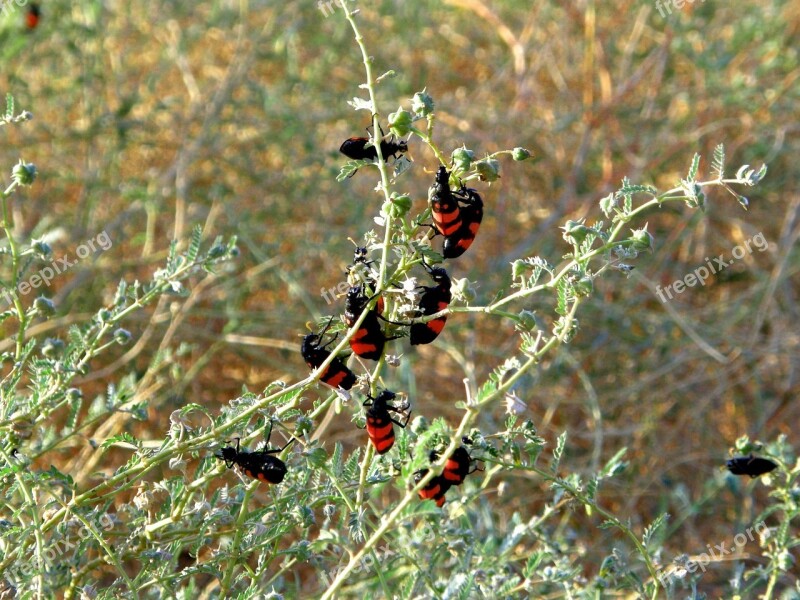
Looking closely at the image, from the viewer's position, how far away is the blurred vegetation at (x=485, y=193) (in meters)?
3.25

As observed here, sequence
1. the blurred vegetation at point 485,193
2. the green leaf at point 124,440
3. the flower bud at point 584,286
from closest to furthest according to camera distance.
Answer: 1. the flower bud at point 584,286
2. the green leaf at point 124,440
3. the blurred vegetation at point 485,193

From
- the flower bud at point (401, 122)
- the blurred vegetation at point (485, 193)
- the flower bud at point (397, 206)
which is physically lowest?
the flower bud at point (397, 206)

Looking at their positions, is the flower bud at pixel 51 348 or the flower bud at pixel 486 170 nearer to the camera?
the flower bud at pixel 486 170

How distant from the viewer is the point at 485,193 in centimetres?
387

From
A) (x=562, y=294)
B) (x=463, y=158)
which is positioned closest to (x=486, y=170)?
(x=463, y=158)

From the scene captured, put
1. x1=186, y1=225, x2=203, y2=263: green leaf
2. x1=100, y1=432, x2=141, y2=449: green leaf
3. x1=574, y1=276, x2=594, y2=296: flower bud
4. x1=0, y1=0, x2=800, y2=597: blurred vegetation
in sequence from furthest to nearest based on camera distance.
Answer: x1=0, y1=0, x2=800, y2=597: blurred vegetation → x1=186, y1=225, x2=203, y2=263: green leaf → x1=100, y1=432, x2=141, y2=449: green leaf → x1=574, y1=276, x2=594, y2=296: flower bud

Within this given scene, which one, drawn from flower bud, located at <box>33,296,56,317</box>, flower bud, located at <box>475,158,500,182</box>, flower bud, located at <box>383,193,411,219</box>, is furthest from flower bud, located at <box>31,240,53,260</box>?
flower bud, located at <box>475,158,500,182</box>

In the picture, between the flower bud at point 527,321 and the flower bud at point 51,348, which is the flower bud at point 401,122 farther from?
the flower bud at point 51,348

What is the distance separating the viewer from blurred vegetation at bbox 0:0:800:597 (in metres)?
3.25

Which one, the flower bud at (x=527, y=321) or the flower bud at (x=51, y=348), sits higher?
the flower bud at (x=527, y=321)

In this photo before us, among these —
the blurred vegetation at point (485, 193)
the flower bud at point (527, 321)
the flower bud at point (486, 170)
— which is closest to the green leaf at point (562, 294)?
the flower bud at point (527, 321)

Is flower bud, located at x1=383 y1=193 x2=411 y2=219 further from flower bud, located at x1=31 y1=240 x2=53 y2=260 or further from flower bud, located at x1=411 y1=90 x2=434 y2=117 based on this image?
flower bud, located at x1=31 y1=240 x2=53 y2=260

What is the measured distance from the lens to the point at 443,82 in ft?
15.1

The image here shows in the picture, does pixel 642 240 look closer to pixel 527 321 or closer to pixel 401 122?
pixel 527 321
